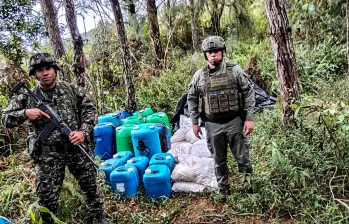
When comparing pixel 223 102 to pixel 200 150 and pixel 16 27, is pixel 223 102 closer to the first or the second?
pixel 200 150

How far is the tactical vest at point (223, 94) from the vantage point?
2.87m

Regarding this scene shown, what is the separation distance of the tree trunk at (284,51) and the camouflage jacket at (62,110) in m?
2.27

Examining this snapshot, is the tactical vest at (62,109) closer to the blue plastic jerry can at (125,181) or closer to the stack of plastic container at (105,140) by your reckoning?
the blue plastic jerry can at (125,181)

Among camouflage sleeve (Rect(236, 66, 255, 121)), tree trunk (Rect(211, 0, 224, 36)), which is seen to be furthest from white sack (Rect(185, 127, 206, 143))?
tree trunk (Rect(211, 0, 224, 36))

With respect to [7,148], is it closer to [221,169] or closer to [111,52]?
[111,52]

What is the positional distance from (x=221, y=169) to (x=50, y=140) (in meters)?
1.76

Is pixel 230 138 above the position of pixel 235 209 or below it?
above

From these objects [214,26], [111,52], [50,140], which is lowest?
[50,140]

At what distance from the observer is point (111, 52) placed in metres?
7.18

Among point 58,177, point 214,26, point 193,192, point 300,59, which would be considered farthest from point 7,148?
point 214,26

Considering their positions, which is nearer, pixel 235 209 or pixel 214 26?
pixel 235 209

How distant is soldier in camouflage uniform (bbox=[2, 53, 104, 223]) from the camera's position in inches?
97.7

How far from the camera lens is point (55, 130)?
2547 mm

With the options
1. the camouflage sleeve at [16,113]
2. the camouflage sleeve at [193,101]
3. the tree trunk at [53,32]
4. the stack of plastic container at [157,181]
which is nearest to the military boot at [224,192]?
the stack of plastic container at [157,181]
